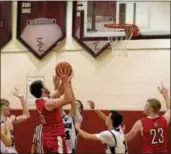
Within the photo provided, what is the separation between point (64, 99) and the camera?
12.8 feet

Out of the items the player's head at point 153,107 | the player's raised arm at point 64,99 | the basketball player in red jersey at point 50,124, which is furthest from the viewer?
the player's head at point 153,107

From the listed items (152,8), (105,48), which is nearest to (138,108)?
(105,48)

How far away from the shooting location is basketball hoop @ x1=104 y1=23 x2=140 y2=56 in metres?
6.17

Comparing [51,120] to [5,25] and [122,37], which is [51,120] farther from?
[5,25]

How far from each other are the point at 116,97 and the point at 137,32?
Answer: 1.09 m

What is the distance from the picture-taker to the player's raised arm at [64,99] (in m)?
3.77

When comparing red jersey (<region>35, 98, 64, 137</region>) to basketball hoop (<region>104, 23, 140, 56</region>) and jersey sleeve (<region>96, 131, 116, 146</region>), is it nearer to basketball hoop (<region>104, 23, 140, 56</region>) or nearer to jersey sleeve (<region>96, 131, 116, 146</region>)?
jersey sleeve (<region>96, 131, 116, 146</region>)

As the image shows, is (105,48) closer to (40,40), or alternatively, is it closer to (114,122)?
(40,40)

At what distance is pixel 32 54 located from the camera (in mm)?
7023

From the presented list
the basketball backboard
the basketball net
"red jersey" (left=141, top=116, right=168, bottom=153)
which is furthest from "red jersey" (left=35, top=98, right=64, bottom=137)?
the basketball backboard

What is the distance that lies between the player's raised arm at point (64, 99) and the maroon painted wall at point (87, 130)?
8.23ft

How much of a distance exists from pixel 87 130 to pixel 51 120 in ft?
7.90

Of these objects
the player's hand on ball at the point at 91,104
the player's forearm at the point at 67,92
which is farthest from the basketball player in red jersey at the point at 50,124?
the player's hand on ball at the point at 91,104

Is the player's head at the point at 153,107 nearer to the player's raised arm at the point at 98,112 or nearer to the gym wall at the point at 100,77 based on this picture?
the player's raised arm at the point at 98,112
